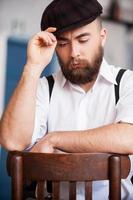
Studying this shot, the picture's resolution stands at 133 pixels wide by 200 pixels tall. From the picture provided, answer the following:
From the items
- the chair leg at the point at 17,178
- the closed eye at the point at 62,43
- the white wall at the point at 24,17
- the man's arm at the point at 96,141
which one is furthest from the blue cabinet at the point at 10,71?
the chair leg at the point at 17,178

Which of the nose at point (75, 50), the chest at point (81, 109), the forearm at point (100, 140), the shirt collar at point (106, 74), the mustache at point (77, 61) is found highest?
the nose at point (75, 50)

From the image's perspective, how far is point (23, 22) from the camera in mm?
4297

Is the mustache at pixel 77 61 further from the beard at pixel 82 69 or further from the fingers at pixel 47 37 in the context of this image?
the fingers at pixel 47 37

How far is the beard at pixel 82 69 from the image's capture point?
1598mm

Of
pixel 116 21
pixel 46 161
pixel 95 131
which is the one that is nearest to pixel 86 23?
pixel 95 131

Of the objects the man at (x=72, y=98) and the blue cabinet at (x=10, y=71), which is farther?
the blue cabinet at (x=10, y=71)

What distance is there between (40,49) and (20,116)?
11.5 inches

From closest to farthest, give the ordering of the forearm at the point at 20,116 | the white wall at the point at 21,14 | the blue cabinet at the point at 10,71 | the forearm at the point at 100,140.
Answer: the forearm at the point at 100,140
the forearm at the point at 20,116
the blue cabinet at the point at 10,71
the white wall at the point at 21,14

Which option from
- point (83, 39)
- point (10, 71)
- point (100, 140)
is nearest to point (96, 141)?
point (100, 140)

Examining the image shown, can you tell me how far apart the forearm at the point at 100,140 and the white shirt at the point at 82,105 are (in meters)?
0.15

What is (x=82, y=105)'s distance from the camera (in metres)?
1.65

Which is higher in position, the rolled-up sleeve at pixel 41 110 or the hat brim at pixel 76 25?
the hat brim at pixel 76 25

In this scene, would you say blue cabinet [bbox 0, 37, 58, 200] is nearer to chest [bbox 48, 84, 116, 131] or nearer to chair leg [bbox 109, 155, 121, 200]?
chest [bbox 48, 84, 116, 131]

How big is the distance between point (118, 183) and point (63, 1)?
2.53 ft
